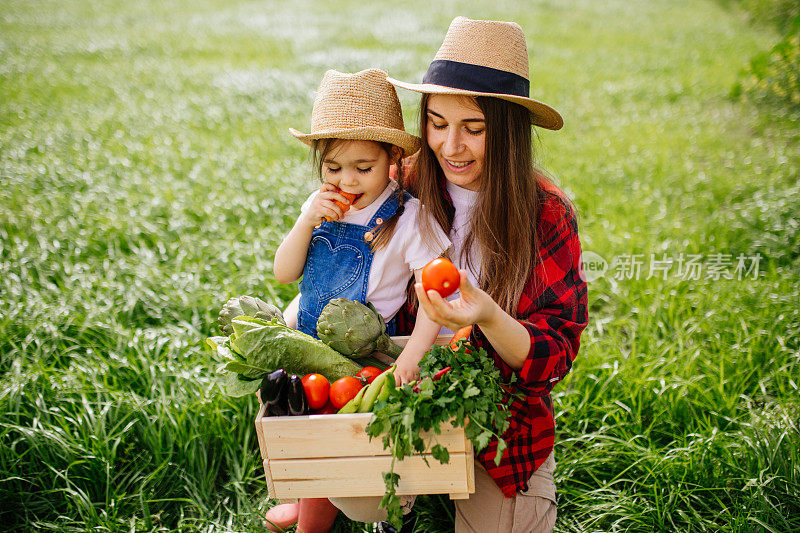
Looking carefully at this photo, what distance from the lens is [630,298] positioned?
3625 mm

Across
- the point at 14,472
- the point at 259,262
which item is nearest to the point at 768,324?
the point at 259,262

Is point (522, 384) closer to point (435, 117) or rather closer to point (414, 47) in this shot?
point (435, 117)

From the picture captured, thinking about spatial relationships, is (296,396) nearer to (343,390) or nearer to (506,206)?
(343,390)

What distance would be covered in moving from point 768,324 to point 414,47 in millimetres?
8715

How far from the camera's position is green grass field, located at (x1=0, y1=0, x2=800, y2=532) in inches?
97.1

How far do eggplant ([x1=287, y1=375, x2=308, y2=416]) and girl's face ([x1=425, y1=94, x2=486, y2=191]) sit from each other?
92 centimetres

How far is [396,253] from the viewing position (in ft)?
7.39

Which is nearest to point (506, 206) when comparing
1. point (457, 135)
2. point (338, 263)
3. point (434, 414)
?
point (457, 135)

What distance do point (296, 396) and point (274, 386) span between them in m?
0.07

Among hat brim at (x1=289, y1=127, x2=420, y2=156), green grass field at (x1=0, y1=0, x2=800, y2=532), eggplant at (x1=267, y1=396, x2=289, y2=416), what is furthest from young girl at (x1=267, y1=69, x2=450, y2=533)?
green grass field at (x1=0, y1=0, x2=800, y2=532)

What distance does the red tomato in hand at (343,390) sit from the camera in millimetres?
1905

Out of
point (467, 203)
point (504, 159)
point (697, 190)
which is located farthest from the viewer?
point (697, 190)

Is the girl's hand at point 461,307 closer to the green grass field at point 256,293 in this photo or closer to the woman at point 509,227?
the woman at point 509,227

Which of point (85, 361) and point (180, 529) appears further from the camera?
point (85, 361)
